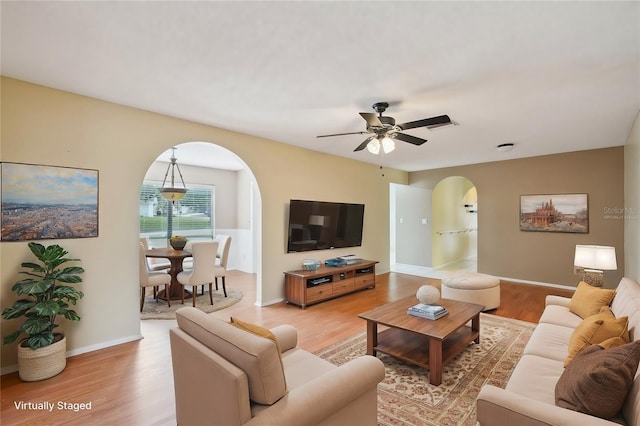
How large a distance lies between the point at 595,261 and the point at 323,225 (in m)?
3.71

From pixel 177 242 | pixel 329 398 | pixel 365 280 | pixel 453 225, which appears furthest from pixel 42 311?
pixel 453 225

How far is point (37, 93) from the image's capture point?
9.00 feet

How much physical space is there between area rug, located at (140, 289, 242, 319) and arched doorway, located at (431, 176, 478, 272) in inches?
197

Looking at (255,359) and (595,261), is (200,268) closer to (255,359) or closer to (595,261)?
(255,359)

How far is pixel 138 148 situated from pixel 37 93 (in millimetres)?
901

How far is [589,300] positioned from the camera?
2.69 metres

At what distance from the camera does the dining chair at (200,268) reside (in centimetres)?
442

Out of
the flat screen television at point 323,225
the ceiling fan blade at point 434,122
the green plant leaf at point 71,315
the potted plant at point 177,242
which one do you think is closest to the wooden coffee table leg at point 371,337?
the ceiling fan blade at point 434,122

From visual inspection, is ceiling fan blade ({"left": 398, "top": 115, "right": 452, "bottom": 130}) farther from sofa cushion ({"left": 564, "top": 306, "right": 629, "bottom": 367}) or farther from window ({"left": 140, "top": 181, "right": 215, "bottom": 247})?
window ({"left": 140, "top": 181, "right": 215, "bottom": 247})

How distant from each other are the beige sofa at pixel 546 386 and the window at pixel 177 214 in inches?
261

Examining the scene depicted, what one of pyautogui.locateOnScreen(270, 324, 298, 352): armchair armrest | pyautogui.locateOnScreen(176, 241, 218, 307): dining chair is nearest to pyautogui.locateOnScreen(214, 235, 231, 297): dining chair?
pyautogui.locateOnScreen(176, 241, 218, 307): dining chair

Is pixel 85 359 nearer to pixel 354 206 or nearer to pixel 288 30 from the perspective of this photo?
pixel 288 30

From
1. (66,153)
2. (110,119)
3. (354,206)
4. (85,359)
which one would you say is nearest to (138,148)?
(110,119)

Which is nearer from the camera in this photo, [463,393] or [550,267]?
[463,393]
